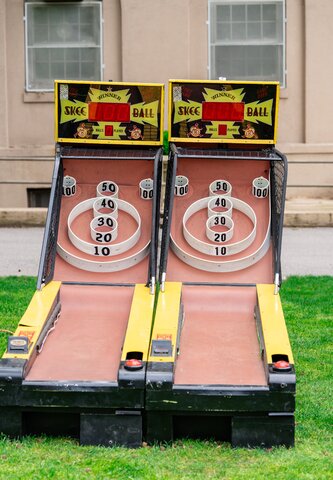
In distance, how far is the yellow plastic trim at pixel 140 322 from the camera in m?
6.61

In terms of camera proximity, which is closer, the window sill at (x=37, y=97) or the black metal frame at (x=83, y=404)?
the black metal frame at (x=83, y=404)

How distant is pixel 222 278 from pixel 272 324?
1188 millimetres

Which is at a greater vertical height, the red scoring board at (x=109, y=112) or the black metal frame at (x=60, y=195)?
the red scoring board at (x=109, y=112)

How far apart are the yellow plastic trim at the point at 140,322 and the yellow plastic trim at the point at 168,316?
0.19ft

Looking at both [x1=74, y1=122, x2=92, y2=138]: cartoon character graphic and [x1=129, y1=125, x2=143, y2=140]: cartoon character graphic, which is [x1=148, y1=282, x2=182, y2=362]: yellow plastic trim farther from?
[x1=74, y1=122, x2=92, y2=138]: cartoon character graphic

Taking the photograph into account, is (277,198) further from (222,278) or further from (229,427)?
(229,427)

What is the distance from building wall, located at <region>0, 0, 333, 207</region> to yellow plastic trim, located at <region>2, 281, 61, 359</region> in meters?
10.2

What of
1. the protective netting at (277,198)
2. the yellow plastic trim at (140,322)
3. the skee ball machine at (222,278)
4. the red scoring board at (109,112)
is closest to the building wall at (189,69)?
the protective netting at (277,198)

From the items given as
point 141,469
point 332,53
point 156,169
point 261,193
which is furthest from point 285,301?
point 332,53

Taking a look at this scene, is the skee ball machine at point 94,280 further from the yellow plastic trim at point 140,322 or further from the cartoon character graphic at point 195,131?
the cartoon character graphic at point 195,131

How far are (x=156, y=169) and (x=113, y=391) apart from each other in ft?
8.01

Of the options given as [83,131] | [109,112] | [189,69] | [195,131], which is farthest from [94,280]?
[189,69]

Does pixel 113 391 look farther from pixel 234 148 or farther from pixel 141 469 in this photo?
pixel 234 148

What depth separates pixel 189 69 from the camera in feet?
58.2
